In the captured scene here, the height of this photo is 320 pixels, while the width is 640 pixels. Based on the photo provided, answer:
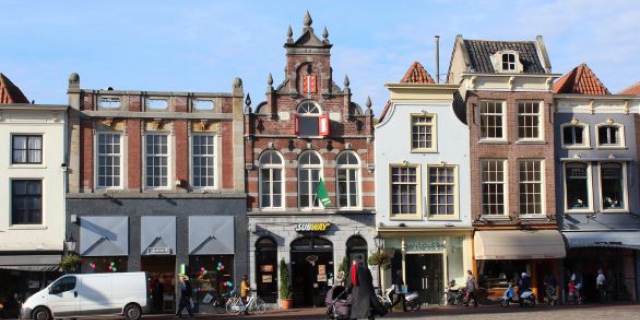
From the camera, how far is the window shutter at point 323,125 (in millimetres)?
39188

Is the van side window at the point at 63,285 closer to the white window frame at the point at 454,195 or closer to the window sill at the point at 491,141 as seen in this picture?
the white window frame at the point at 454,195

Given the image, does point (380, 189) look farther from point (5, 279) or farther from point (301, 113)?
point (5, 279)

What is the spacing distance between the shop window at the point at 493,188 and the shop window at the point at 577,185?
2.83 meters

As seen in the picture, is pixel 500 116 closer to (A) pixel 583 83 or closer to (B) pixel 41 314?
(A) pixel 583 83

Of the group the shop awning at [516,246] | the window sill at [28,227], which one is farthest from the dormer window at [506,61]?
the window sill at [28,227]

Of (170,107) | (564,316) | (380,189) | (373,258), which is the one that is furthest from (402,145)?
(564,316)

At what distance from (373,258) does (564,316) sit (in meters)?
9.76

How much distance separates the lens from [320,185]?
39062mm

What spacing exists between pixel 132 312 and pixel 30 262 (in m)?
6.12

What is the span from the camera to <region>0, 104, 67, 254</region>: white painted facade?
36.3m

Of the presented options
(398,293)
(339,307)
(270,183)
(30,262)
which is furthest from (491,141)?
(339,307)

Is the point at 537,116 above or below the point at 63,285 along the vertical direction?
above

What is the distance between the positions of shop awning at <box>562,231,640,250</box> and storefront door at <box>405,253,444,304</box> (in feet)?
18.1

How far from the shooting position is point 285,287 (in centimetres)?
3794
